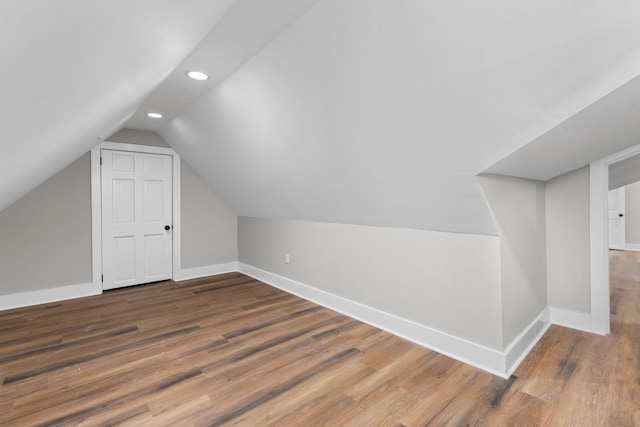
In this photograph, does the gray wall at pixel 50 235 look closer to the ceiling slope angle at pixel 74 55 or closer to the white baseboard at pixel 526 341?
the ceiling slope angle at pixel 74 55

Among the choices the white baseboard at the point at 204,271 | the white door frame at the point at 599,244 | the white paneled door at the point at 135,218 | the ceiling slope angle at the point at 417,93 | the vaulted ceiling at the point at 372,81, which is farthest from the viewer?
the white baseboard at the point at 204,271

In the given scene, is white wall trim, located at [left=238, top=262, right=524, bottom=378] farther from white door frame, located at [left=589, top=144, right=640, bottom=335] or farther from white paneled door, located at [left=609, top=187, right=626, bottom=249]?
white paneled door, located at [left=609, top=187, right=626, bottom=249]

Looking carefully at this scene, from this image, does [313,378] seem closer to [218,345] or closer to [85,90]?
[218,345]

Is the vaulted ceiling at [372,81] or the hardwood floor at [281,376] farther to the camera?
the hardwood floor at [281,376]

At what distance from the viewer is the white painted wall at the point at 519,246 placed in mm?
2119

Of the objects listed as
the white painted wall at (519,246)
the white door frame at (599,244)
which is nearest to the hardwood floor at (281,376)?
the white door frame at (599,244)

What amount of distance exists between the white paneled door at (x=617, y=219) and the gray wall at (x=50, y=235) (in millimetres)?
9866

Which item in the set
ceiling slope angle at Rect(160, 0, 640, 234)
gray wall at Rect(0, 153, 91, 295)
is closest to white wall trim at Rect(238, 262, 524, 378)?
ceiling slope angle at Rect(160, 0, 640, 234)

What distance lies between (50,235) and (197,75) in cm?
289

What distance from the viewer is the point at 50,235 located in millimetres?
3621

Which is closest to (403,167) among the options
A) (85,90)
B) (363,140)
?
(363,140)

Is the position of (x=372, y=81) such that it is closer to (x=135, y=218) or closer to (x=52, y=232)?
(x=135, y=218)

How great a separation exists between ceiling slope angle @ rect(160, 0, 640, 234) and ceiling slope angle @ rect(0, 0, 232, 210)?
23.3 inches

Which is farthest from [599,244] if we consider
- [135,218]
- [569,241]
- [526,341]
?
[135,218]
